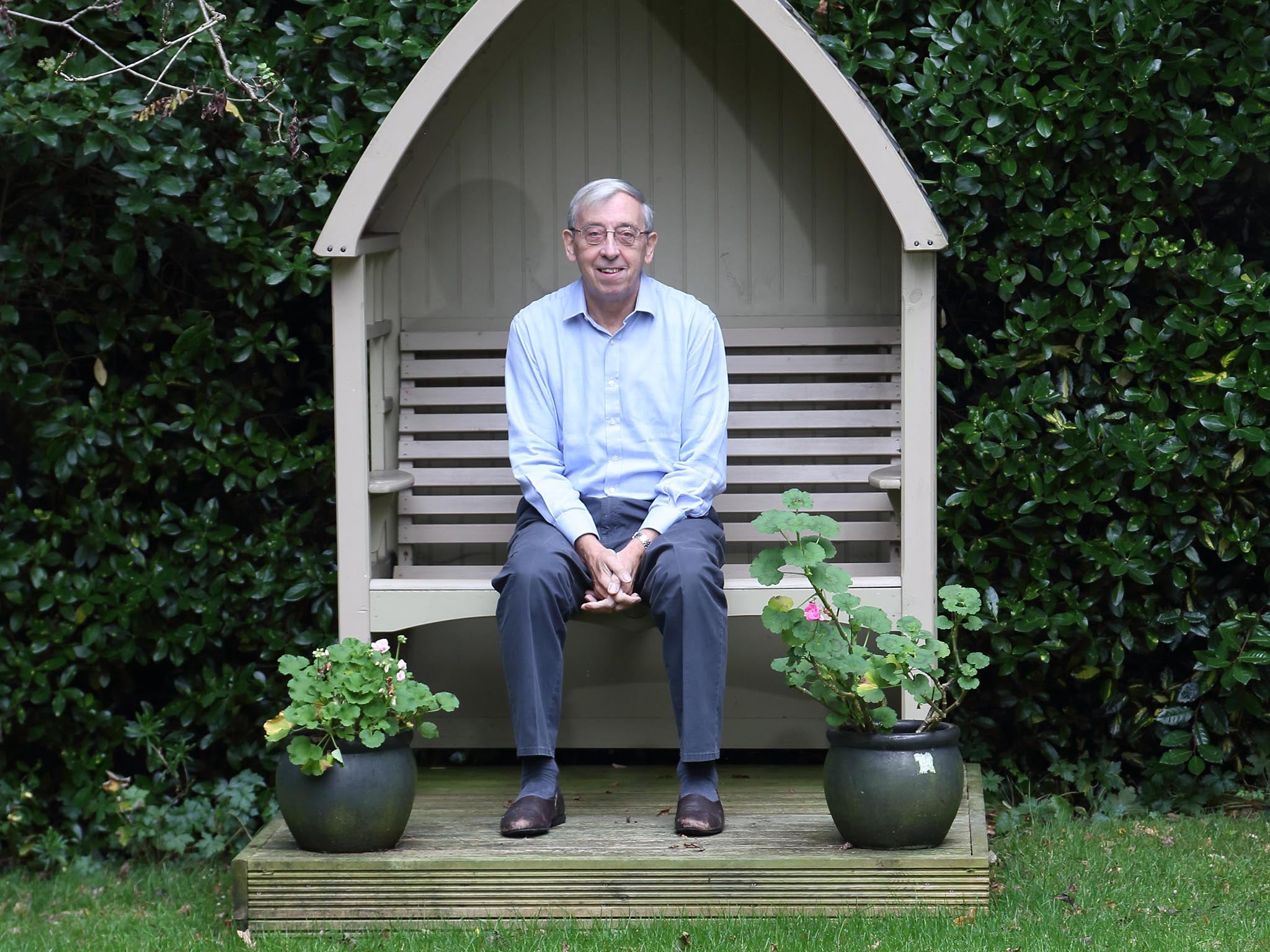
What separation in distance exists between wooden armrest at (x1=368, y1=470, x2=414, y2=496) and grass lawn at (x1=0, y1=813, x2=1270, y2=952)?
110cm

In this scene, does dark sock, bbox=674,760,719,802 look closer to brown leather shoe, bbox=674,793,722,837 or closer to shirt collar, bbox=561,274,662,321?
brown leather shoe, bbox=674,793,722,837

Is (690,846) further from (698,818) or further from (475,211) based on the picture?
(475,211)

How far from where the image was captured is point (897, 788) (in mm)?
3254

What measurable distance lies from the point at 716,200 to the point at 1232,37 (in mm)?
1467

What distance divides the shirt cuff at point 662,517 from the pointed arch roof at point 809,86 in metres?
0.85

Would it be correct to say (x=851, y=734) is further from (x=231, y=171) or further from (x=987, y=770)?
(x=231, y=171)

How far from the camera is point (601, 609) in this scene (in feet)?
11.9

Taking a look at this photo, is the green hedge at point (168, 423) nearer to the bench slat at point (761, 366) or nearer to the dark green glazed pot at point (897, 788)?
the bench slat at point (761, 366)

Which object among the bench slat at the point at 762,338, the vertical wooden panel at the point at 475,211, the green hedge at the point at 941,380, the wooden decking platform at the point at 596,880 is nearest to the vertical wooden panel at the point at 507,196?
the vertical wooden panel at the point at 475,211

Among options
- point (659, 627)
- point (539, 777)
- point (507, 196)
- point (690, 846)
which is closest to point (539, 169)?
point (507, 196)

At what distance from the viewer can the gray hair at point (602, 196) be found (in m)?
3.89

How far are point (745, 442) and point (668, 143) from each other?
938 mm

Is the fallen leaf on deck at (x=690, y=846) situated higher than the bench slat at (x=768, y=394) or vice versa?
the bench slat at (x=768, y=394)

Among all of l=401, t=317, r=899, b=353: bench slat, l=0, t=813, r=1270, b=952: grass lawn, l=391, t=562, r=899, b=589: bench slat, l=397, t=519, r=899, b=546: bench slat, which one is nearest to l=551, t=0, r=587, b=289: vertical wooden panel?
l=401, t=317, r=899, b=353: bench slat
